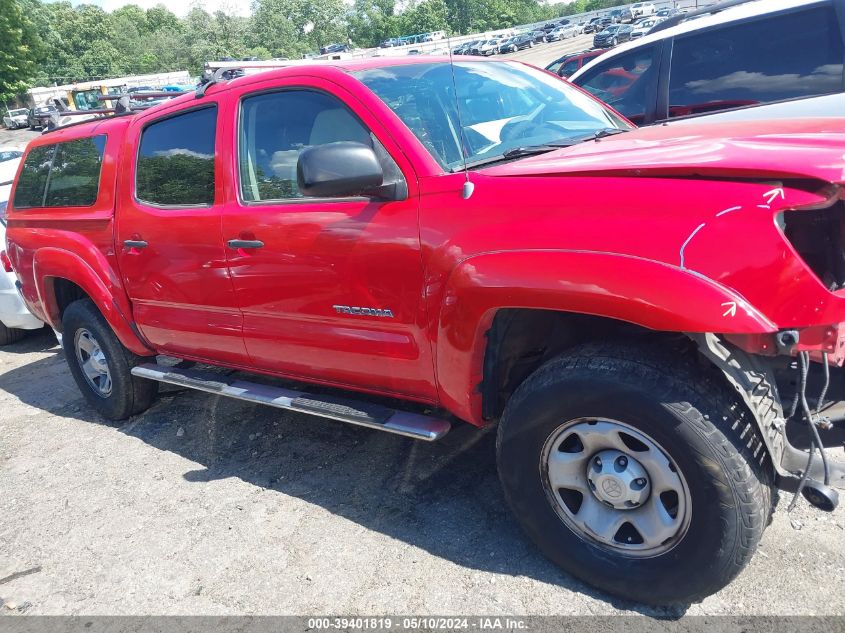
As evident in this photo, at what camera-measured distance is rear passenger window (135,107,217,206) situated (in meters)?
3.53

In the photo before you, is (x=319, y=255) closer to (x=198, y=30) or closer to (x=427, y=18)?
(x=427, y=18)

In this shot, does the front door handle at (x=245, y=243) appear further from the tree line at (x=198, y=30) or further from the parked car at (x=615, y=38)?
the parked car at (x=615, y=38)

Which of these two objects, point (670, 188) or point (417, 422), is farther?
point (417, 422)

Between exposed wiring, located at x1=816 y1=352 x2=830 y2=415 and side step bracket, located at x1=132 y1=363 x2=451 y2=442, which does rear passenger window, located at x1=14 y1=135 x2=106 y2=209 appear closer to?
side step bracket, located at x1=132 y1=363 x2=451 y2=442

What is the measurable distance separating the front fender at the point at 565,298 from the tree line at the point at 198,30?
4.15ft

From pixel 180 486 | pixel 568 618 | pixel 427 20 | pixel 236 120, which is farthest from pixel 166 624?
pixel 427 20

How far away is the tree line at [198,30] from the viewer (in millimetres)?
4469

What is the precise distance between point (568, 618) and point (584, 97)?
2607 mm

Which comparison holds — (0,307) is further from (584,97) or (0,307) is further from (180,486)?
(584,97)

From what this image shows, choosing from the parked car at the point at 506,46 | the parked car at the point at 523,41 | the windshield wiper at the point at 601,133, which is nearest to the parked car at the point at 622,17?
the parked car at the point at 523,41

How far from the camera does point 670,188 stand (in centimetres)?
208

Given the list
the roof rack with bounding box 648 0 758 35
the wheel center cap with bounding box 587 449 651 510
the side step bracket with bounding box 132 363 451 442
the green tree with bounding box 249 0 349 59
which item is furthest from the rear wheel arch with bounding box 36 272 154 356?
the green tree with bounding box 249 0 349 59

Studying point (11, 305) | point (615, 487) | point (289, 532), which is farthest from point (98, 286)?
point (615, 487)

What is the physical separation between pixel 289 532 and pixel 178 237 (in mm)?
1630
